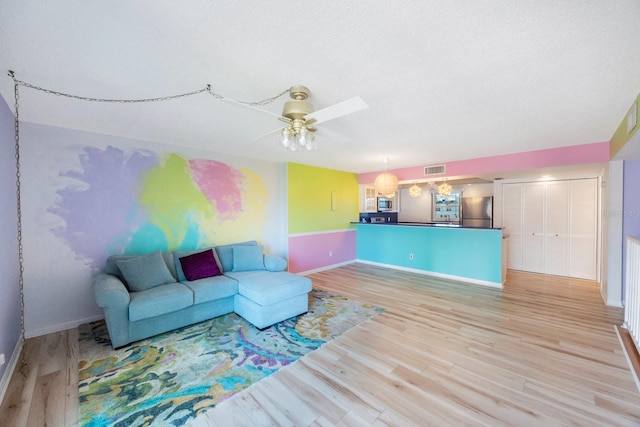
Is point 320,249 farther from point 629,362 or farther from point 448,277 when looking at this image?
point 629,362

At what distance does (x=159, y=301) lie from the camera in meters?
2.71

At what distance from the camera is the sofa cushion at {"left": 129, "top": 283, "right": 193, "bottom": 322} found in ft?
8.48

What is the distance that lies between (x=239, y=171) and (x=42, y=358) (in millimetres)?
3256

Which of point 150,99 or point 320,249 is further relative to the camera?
point 320,249

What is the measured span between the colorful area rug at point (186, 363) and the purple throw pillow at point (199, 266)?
0.63 meters

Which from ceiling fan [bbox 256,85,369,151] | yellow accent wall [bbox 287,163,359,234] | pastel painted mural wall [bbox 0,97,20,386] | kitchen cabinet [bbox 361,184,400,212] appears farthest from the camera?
kitchen cabinet [bbox 361,184,400,212]

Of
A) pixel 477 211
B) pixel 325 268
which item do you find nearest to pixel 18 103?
pixel 325 268

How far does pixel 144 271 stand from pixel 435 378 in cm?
328

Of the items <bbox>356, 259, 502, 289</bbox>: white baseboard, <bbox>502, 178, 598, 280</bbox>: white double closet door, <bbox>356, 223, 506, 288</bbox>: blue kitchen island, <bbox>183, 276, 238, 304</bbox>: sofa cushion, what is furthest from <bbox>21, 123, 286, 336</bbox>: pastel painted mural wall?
<bbox>502, 178, 598, 280</bbox>: white double closet door

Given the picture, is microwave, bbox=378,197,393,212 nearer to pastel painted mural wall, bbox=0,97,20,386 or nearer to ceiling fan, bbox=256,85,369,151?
ceiling fan, bbox=256,85,369,151

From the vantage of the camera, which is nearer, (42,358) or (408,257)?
(42,358)

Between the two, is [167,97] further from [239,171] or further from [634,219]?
[634,219]

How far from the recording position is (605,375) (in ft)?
6.86

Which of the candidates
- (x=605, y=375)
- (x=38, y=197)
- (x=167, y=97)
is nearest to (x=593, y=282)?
(x=605, y=375)
